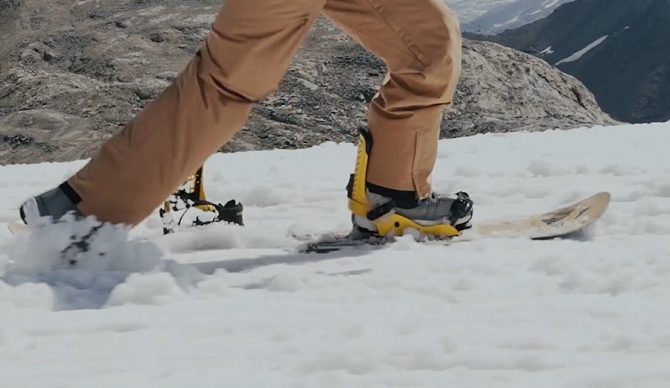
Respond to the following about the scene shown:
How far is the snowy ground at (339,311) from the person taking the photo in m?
1.46

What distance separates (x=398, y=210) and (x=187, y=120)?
67 cm

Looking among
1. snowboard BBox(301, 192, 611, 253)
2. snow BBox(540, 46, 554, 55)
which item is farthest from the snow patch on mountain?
snowboard BBox(301, 192, 611, 253)

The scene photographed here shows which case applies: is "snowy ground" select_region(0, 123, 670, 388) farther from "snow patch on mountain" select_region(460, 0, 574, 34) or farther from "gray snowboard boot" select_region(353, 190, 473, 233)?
"snow patch on mountain" select_region(460, 0, 574, 34)

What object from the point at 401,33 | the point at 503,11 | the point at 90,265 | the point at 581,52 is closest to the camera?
→ the point at 90,265

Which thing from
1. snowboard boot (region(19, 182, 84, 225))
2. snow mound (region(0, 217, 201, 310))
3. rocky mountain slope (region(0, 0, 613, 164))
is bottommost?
rocky mountain slope (region(0, 0, 613, 164))

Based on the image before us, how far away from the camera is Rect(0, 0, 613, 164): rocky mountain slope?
23.1 ft

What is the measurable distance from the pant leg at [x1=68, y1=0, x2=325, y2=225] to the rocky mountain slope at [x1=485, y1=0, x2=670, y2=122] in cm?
3162

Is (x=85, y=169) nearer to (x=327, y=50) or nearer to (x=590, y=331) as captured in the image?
(x=590, y=331)

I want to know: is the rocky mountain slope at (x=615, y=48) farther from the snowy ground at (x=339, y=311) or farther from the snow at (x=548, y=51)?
the snowy ground at (x=339, y=311)

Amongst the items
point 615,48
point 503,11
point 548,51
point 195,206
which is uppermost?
point 195,206

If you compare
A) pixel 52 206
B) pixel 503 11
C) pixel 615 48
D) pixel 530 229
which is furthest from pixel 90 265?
pixel 503 11

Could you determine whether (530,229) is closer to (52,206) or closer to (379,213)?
(379,213)

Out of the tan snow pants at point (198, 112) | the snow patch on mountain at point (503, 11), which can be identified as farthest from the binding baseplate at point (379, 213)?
the snow patch on mountain at point (503, 11)

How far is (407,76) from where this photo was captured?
2510 mm
